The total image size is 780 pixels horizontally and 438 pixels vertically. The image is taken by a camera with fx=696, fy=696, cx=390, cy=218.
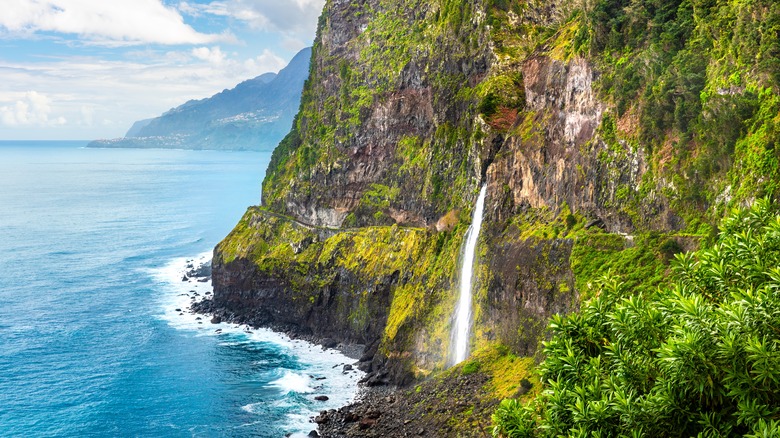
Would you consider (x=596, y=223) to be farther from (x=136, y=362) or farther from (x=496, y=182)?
(x=136, y=362)

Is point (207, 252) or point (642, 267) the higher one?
point (642, 267)

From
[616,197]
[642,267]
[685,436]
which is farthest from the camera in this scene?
[616,197]

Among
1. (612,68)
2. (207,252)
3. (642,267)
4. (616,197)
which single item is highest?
(612,68)

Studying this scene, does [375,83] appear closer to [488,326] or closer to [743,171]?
[488,326]

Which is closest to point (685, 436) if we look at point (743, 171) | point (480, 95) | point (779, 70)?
point (743, 171)

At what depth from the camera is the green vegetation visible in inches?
960

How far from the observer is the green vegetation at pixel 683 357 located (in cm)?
2438

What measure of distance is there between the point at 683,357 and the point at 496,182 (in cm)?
5239

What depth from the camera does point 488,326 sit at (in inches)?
2808

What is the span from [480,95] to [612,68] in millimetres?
23266

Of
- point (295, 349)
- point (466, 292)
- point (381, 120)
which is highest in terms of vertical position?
point (381, 120)

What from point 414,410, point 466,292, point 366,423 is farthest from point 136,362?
point 466,292

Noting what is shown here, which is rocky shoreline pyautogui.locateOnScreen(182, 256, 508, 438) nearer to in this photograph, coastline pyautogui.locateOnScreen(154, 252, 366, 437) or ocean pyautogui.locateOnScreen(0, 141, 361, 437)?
coastline pyautogui.locateOnScreen(154, 252, 366, 437)

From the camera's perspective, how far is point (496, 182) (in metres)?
76.6
